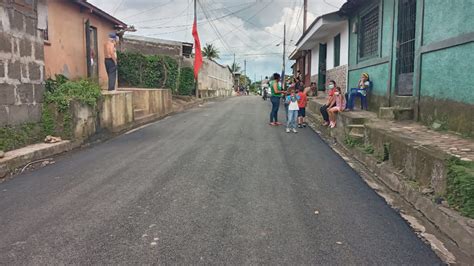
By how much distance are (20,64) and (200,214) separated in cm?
570

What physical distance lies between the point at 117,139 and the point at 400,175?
7022 millimetres

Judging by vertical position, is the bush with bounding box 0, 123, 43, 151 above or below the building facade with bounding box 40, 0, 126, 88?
below

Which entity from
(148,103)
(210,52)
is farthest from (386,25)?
(210,52)

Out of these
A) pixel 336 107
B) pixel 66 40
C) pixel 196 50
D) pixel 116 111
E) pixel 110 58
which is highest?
pixel 196 50

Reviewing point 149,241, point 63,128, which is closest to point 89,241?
point 149,241

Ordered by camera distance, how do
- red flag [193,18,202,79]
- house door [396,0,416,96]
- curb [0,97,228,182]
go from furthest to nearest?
red flag [193,18,202,79], house door [396,0,416,96], curb [0,97,228,182]

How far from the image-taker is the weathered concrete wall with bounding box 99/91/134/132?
10.1 m

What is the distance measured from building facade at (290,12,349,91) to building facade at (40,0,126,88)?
865 cm

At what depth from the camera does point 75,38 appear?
13.2 meters

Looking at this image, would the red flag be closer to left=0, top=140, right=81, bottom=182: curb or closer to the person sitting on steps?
the person sitting on steps

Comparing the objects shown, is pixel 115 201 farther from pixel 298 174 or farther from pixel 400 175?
pixel 400 175

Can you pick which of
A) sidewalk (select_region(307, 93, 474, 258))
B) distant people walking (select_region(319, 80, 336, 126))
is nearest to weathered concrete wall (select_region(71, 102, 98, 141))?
sidewalk (select_region(307, 93, 474, 258))

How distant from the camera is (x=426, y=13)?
25.1 ft

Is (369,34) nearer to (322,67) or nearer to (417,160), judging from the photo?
(322,67)
